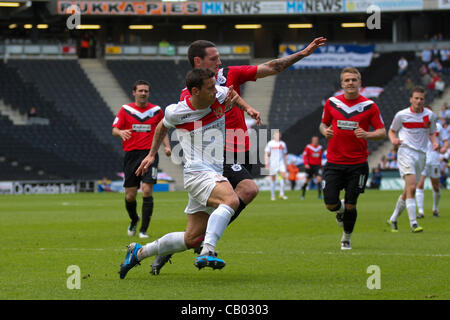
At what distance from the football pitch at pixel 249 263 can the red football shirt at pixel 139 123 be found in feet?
5.17

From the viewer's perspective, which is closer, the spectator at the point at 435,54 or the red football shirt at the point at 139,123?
the red football shirt at the point at 139,123

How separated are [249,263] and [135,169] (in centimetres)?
492

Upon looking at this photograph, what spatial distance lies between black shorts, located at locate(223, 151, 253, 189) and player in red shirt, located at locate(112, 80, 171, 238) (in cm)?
513

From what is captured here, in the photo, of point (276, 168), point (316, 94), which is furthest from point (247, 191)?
point (316, 94)

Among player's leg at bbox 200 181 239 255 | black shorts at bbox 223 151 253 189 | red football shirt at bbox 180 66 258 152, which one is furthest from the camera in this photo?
red football shirt at bbox 180 66 258 152

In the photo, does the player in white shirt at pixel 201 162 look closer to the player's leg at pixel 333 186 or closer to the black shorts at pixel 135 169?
the player's leg at pixel 333 186

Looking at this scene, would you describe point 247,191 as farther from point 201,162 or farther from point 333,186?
point 333,186

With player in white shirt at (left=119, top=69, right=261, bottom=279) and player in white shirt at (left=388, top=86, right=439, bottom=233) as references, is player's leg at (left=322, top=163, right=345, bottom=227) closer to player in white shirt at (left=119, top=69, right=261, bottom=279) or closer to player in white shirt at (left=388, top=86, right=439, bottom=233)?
player in white shirt at (left=388, top=86, right=439, bottom=233)

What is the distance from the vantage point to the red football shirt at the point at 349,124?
1120 cm

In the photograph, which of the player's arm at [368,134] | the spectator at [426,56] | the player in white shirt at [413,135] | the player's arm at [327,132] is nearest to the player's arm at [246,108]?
the player's arm at [368,134]

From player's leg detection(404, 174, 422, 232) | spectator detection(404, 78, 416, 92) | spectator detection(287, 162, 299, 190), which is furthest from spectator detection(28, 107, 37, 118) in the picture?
player's leg detection(404, 174, 422, 232)

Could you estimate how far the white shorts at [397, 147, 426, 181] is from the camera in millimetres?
14516

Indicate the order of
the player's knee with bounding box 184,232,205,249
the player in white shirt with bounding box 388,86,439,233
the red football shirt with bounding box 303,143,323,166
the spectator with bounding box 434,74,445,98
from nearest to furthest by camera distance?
the player's knee with bounding box 184,232,205,249
the player in white shirt with bounding box 388,86,439,233
the red football shirt with bounding box 303,143,323,166
the spectator with bounding box 434,74,445,98

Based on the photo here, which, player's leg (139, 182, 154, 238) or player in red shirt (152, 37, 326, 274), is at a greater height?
player in red shirt (152, 37, 326, 274)
